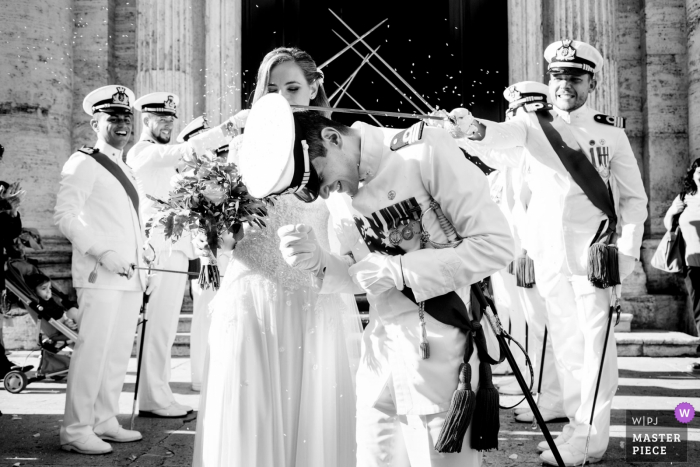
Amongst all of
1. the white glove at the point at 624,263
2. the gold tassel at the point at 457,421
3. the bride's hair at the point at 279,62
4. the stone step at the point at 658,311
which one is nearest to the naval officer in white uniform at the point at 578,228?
the white glove at the point at 624,263

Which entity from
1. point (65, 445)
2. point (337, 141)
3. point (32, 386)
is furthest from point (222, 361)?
point (32, 386)

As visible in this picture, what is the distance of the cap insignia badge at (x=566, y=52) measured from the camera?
173 inches

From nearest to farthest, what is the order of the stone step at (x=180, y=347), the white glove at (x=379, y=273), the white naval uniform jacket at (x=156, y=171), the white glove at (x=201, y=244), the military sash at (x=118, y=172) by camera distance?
the white glove at (x=379, y=273) < the white glove at (x=201, y=244) < the military sash at (x=118, y=172) < the white naval uniform jacket at (x=156, y=171) < the stone step at (x=180, y=347)

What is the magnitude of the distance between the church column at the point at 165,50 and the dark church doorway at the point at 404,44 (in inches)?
40.4

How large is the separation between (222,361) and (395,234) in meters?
1.34

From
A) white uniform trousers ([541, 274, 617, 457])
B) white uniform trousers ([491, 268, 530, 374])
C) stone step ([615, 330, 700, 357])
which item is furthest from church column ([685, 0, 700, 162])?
white uniform trousers ([541, 274, 617, 457])

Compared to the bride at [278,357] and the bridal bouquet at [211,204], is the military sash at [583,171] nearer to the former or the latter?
the bride at [278,357]

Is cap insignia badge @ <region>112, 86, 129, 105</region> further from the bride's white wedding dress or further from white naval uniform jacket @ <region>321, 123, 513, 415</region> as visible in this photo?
white naval uniform jacket @ <region>321, 123, 513, 415</region>

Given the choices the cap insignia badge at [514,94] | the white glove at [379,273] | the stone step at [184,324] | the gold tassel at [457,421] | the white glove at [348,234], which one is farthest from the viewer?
the stone step at [184,324]

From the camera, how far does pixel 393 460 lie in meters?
2.43

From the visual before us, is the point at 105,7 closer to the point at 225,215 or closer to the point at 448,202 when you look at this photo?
the point at 225,215

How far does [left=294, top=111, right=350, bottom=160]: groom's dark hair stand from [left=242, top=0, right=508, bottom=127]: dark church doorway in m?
7.50

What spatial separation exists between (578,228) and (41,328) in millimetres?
4706

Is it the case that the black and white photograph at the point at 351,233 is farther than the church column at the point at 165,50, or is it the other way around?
the church column at the point at 165,50
